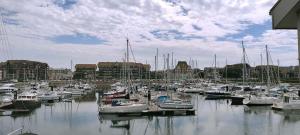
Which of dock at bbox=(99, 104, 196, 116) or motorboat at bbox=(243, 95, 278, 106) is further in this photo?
motorboat at bbox=(243, 95, 278, 106)

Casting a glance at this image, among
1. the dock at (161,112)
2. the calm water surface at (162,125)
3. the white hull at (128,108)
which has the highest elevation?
the white hull at (128,108)

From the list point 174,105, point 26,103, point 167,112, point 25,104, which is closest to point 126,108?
point 167,112

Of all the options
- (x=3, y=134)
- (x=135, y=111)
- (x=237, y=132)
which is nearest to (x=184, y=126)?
(x=237, y=132)

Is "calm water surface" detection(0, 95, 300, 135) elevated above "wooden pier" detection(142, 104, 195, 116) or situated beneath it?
situated beneath

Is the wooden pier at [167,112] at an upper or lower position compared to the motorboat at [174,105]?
lower

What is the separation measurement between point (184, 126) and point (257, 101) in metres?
23.4

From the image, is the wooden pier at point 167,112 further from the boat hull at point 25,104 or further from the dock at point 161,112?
the boat hull at point 25,104

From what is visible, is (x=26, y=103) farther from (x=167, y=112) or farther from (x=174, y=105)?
(x=174, y=105)

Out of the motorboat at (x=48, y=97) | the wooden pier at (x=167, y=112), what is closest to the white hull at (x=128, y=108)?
the wooden pier at (x=167, y=112)

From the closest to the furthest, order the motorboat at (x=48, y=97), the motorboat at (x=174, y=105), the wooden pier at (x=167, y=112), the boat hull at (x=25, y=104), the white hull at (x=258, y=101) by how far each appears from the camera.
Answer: the wooden pier at (x=167, y=112)
the motorboat at (x=174, y=105)
the boat hull at (x=25, y=104)
the white hull at (x=258, y=101)
the motorboat at (x=48, y=97)

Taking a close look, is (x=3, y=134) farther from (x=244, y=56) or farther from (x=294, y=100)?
(x=244, y=56)

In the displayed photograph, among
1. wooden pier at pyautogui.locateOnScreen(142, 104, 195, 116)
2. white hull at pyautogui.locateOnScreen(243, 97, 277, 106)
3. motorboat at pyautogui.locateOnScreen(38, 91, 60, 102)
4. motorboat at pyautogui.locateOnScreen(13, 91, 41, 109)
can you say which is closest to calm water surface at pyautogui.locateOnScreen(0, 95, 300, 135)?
wooden pier at pyautogui.locateOnScreen(142, 104, 195, 116)

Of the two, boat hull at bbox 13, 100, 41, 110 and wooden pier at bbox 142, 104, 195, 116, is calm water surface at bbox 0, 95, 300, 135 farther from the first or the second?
boat hull at bbox 13, 100, 41, 110

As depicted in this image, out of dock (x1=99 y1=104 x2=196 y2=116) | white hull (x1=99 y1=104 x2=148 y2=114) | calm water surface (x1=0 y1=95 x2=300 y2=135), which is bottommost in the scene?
calm water surface (x1=0 y1=95 x2=300 y2=135)
